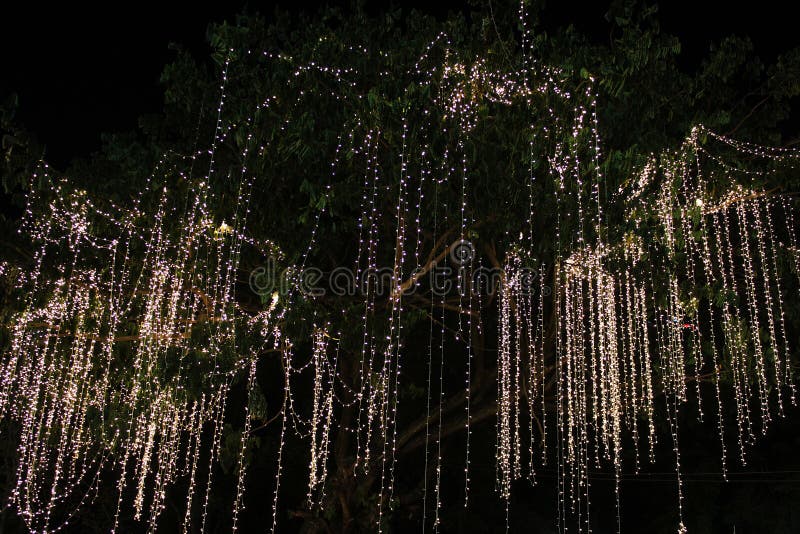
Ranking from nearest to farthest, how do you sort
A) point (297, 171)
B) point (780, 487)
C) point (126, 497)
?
point (297, 171)
point (780, 487)
point (126, 497)

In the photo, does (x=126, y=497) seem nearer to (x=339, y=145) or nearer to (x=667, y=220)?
(x=339, y=145)

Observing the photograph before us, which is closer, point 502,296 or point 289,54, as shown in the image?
point 289,54

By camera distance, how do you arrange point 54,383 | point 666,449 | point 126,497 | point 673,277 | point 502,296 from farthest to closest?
point 666,449 < point 126,497 < point 54,383 < point 502,296 < point 673,277

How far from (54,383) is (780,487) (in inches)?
340

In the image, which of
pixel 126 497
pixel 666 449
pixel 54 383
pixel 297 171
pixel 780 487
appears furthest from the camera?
pixel 666 449

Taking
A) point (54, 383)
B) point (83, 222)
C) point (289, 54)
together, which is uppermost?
point (289, 54)

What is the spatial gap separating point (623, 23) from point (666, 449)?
7713 millimetres

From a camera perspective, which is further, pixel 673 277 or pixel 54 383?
pixel 54 383

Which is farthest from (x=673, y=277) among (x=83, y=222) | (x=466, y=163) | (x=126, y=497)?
(x=126, y=497)

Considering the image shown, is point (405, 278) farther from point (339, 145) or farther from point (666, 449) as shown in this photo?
point (666, 449)

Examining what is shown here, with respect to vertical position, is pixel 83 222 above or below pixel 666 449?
above

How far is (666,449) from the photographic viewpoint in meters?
9.73

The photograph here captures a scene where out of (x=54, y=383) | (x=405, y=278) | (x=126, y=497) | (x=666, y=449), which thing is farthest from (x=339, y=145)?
(x=666, y=449)

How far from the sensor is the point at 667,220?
441cm
